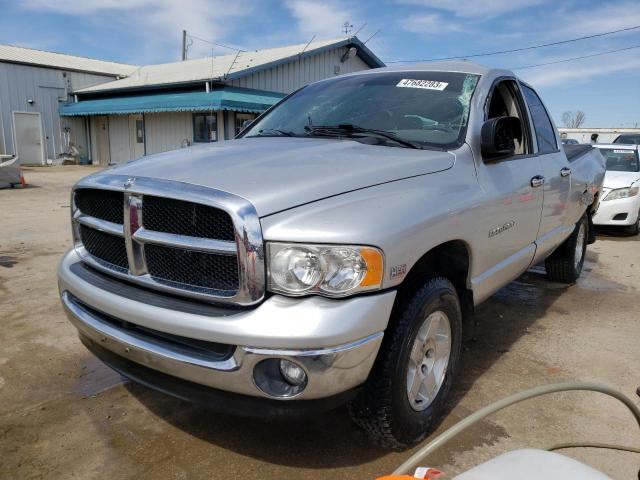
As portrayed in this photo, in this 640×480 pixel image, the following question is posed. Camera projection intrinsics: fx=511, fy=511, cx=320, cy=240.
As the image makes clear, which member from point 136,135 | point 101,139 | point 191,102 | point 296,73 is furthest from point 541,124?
point 101,139

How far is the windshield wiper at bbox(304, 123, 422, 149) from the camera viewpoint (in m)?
2.82

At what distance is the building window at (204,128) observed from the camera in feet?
61.6

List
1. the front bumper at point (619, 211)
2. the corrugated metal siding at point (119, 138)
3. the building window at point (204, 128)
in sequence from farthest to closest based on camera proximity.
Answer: the corrugated metal siding at point (119, 138)
the building window at point (204, 128)
the front bumper at point (619, 211)

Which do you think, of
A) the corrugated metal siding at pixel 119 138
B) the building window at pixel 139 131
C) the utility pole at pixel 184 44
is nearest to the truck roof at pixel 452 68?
the building window at pixel 139 131

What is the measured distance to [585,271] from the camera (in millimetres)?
6305

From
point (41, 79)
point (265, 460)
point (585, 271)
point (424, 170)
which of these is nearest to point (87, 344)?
point (265, 460)

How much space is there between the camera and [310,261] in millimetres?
1940

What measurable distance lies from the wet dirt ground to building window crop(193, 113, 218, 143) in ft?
48.9

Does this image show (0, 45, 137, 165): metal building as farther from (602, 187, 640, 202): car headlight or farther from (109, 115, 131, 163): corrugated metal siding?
(602, 187, 640, 202): car headlight

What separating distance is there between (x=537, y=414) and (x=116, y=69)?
31046 mm

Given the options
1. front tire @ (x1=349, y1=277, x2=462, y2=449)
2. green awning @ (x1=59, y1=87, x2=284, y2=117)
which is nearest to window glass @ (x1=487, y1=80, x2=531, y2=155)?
front tire @ (x1=349, y1=277, x2=462, y2=449)

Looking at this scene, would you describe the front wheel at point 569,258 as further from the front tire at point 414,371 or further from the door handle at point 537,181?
the front tire at point 414,371

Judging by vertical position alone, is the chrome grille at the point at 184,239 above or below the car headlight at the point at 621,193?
above

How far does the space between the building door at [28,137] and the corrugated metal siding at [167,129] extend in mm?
6123
